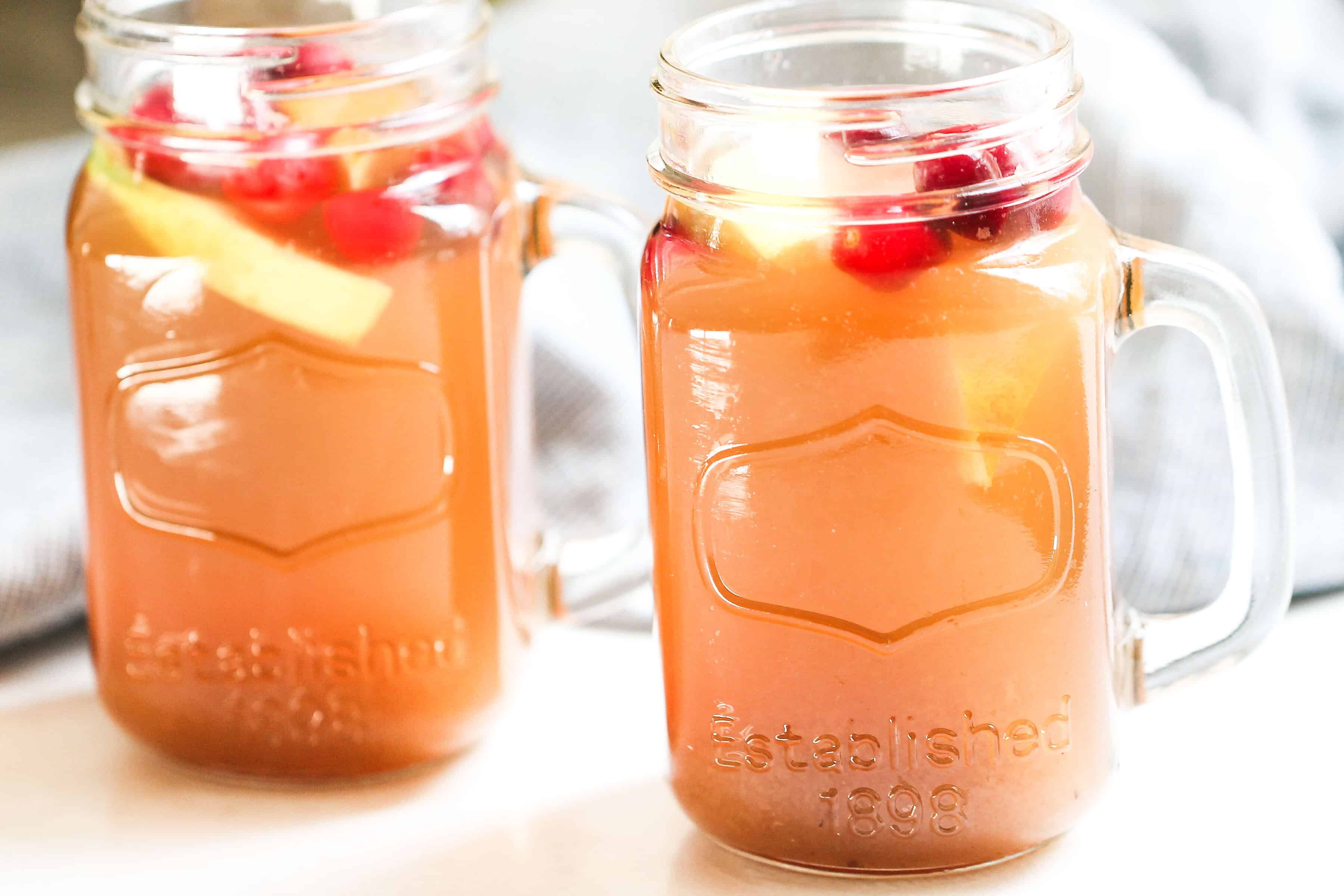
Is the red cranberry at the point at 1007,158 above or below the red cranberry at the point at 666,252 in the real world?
above

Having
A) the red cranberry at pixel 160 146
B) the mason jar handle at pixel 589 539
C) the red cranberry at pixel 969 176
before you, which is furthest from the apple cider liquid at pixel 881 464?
the red cranberry at pixel 160 146

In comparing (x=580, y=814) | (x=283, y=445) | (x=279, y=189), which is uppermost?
(x=279, y=189)

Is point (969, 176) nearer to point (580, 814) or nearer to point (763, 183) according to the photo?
point (763, 183)

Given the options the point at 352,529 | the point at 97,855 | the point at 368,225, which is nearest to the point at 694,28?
the point at 368,225

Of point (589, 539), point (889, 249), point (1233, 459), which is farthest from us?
point (589, 539)

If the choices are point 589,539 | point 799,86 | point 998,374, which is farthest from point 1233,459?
point 589,539

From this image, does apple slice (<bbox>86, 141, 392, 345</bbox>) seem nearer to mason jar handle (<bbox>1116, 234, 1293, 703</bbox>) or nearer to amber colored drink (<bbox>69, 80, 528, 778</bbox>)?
amber colored drink (<bbox>69, 80, 528, 778</bbox>)

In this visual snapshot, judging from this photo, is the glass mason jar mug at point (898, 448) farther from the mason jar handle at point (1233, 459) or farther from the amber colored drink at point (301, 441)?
the amber colored drink at point (301, 441)
